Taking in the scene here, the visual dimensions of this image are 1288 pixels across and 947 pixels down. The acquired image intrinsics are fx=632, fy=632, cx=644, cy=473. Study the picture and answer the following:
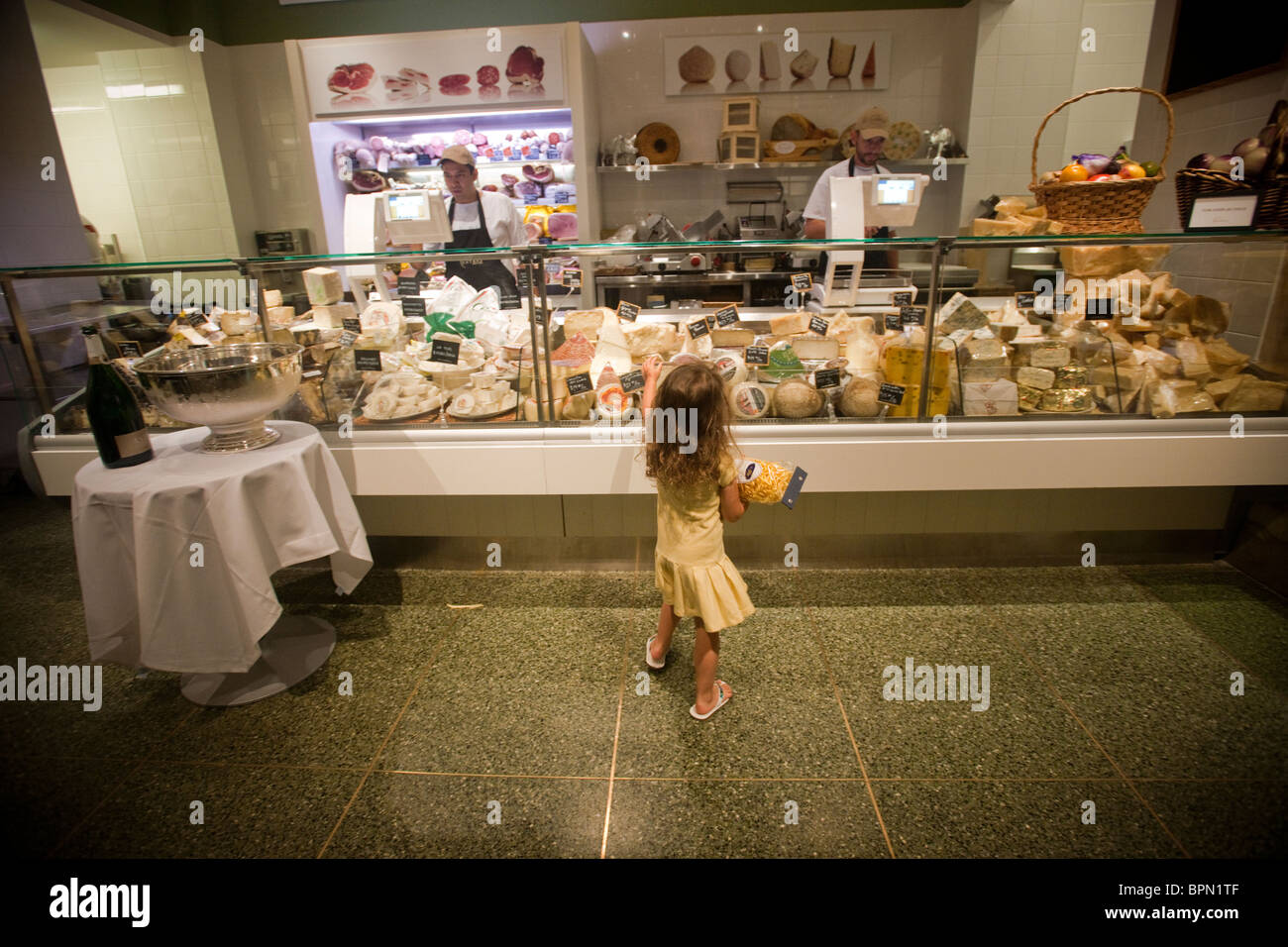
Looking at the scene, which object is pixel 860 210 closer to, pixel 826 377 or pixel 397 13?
pixel 826 377

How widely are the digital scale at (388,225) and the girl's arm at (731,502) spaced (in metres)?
1.86

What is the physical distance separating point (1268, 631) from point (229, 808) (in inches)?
139

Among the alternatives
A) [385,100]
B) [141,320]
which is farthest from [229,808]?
[385,100]

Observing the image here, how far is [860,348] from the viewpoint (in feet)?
8.57

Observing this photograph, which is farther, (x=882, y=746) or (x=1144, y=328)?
(x=1144, y=328)

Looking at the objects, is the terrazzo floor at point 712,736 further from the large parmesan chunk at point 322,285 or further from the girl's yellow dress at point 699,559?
the large parmesan chunk at point 322,285

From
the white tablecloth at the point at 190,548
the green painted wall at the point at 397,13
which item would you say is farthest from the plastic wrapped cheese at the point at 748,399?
the green painted wall at the point at 397,13

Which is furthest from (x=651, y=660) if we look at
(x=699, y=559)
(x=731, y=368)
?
(x=731, y=368)

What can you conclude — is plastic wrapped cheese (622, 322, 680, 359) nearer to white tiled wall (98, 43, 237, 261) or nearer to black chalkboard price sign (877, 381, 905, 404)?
black chalkboard price sign (877, 381, 905, 404)

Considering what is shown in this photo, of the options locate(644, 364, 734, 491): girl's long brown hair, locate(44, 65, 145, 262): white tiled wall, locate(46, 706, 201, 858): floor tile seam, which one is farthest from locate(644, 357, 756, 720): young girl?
locate(44, 65, 145, 262): white tiled wall

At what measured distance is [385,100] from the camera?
5.12 meters

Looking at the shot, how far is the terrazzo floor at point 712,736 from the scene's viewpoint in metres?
1.64
